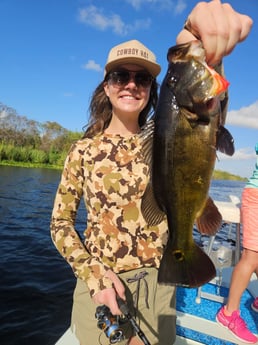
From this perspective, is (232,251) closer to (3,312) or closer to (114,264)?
(114,264)

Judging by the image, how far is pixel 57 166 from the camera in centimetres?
6359

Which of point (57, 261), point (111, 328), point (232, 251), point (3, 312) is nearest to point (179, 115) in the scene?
point (111, 328)

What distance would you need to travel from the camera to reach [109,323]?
88.1 inches

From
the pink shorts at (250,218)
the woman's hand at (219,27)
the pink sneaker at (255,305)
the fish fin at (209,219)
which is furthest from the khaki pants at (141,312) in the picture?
the pink sneaker at (255,305)

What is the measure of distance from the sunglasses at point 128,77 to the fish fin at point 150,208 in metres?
1.00

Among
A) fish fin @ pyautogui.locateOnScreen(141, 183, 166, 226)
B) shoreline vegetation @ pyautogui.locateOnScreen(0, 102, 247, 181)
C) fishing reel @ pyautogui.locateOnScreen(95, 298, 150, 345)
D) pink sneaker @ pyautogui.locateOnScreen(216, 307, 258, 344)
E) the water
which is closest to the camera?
fish fin @ pyautogui.locateOnScreen(141, 183, 166, 226)

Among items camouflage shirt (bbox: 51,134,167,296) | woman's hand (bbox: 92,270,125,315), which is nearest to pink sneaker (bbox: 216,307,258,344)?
camouflage shirt (bbox: 51,134,167,296)

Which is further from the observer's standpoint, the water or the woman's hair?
the water

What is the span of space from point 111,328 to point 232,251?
488cm

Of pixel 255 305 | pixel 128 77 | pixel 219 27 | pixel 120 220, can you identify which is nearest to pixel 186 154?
pixel 219 27

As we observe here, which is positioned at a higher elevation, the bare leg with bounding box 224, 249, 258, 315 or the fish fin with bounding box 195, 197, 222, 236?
the fish fin with bounding box 195, 197, 222, 236

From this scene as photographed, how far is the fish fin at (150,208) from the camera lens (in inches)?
80.7

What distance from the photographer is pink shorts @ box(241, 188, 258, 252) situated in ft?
12.5

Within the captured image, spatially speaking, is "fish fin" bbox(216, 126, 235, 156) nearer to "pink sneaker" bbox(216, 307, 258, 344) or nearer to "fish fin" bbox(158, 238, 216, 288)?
Result: "fish fin" bbox(158, 238, 216, 288)
